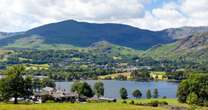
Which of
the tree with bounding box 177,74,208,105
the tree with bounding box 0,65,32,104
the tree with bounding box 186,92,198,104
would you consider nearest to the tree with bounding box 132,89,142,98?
the tree with bounding box 177,74,208,105

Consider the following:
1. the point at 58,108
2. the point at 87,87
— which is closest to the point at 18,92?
the point at 58,108

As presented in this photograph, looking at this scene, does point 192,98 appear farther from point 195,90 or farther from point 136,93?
point 136,93

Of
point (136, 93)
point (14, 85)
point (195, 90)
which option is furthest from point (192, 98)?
point (136, 93)

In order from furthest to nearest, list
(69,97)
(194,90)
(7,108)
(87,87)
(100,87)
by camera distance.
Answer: (100,87) → (87,87) → (69,97) → (194,90) → (7,108)

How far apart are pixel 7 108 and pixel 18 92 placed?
28442 millimetres

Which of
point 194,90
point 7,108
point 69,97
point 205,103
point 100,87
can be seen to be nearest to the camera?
point 7,108

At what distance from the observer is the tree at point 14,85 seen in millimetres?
114550

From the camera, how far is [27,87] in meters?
118

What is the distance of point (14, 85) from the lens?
116 metres

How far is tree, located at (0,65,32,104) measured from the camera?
376 feet

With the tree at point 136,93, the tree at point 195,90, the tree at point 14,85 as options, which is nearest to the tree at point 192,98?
the tree at point 195,90

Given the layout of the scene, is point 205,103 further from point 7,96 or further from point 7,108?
point 7,108

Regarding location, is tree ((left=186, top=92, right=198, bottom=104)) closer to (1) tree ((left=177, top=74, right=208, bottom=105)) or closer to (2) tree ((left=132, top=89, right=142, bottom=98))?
(1) tree ((left=177, top=74, right=208, bottom=105))

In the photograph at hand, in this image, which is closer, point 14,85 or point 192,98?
point 14,85
